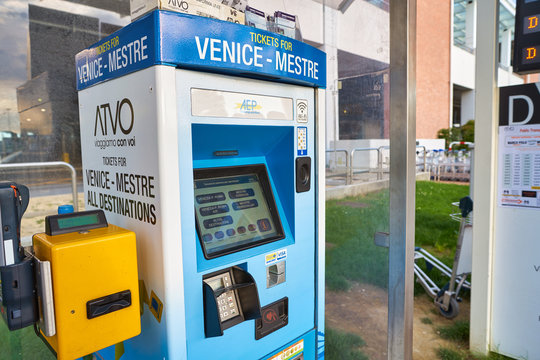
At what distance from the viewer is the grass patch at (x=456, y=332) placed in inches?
117

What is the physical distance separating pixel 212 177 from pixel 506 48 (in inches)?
97.4

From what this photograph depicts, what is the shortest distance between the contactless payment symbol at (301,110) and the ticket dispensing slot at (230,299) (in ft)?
2.38

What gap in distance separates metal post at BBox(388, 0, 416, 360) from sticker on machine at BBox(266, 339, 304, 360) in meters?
0.62

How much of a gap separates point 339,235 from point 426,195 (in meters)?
6.58

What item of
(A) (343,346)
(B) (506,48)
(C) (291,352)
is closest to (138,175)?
(C) (291,352)

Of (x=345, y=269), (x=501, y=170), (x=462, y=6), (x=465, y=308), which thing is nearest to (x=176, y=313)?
(x=345, y=269)

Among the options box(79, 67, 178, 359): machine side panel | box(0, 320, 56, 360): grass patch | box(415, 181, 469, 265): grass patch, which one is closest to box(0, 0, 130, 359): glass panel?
box(0, 320, 56, 360): grass patch

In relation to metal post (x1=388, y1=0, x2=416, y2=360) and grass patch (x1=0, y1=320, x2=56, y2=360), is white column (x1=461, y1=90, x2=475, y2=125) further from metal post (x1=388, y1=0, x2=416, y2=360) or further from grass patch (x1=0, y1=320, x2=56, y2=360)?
grass patch (x1=0, y1=320, x2=56, y2=360)

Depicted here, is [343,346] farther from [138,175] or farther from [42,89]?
[42,89]

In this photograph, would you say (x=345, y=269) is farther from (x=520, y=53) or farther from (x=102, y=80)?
(x=102, y=80)

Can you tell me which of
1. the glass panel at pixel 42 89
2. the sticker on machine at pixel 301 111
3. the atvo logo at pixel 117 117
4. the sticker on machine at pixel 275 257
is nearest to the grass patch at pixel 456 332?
the sticker on machine at pixel 275 257

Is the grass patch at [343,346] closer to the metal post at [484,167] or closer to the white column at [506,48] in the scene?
the metal post at [484,167]

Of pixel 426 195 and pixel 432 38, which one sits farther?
pixel 432 38

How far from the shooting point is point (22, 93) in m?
3.49
